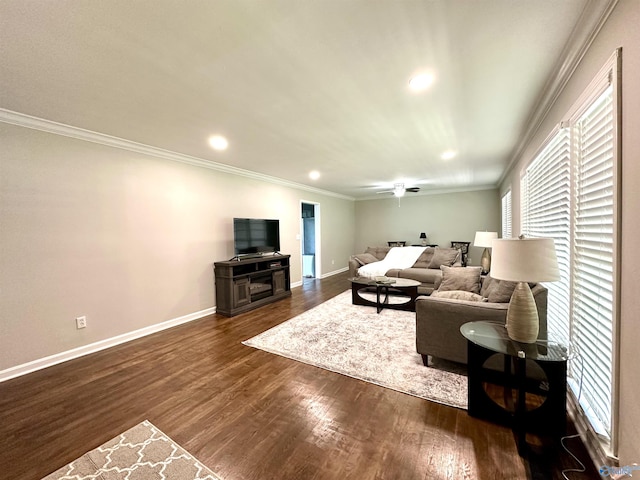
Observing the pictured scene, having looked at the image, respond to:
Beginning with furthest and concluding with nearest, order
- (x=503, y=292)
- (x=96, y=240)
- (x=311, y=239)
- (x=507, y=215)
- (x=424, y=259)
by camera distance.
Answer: (x=311, y=239) → (x=424, y=259) → (x=507, y=215) → (x=96, y=240) → (x=503, y=292)

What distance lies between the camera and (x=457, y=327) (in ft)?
7.50

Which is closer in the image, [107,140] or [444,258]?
[107,140]

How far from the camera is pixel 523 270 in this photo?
157 centimetres

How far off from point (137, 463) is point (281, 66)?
2663 millimetres

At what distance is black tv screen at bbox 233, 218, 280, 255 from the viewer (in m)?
4.55

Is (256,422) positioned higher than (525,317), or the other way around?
(525,317)

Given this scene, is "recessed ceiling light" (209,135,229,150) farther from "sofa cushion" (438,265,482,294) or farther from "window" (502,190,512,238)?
"window" (502,190,512,238)

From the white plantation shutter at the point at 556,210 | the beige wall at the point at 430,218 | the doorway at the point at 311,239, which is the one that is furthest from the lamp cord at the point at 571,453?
the beige wall at the point at 430,218

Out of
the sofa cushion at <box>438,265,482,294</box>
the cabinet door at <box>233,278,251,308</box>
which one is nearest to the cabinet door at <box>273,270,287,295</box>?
the cabinet door at <box>233,278,251,308</box>

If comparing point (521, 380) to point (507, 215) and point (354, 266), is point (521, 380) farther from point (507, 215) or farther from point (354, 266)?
point (507, 215)

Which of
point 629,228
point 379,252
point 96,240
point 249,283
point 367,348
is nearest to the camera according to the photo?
point 629,228

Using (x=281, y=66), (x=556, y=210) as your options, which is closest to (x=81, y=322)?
(x=281, y=66)

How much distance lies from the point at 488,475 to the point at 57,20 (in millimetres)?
3357

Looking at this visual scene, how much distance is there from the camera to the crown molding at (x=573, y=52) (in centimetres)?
135
